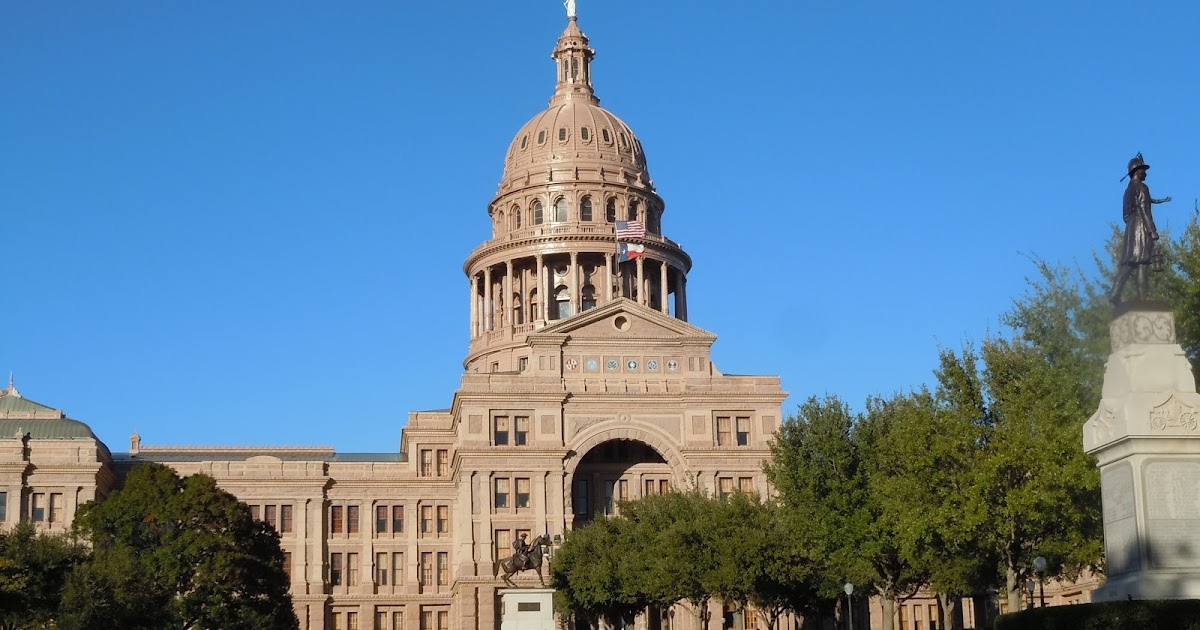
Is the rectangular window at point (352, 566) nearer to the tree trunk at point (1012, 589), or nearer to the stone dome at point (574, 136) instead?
the stone dome at point (574, 136)

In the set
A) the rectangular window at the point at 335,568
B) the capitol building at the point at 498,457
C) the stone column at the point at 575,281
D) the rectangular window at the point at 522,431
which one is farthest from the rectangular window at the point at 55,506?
the stone column at the point at 575,281

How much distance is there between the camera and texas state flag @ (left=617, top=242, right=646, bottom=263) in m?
132

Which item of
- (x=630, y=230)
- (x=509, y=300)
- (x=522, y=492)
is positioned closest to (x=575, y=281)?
(x=509, y=300)

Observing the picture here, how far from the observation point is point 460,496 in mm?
110688

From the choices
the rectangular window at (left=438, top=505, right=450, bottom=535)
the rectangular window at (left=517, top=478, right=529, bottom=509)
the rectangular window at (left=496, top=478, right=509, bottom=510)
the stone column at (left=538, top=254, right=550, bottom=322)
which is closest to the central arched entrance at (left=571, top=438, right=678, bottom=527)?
the rectangular window at (left=517, top=478, right=529, bottom=509)

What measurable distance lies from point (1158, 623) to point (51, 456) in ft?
311

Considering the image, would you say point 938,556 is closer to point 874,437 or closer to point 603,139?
point 874,437

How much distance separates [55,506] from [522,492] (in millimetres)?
32127

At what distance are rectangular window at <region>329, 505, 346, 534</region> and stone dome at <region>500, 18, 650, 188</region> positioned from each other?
35349 mm

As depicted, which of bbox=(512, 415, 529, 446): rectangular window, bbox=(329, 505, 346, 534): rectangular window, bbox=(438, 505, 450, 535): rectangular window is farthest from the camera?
bbox=(438, 505, 450, 535): rectangular window

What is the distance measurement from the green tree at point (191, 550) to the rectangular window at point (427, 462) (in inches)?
1274

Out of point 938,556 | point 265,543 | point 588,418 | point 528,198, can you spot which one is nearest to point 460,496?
point 588,418

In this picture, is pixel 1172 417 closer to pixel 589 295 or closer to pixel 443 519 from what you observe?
pixel 443 519

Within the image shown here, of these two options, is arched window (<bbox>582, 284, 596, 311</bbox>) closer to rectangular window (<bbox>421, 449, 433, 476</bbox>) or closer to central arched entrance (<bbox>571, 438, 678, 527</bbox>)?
rectangular window (<bbox>421, 449, 433, 476</bbox>)
